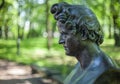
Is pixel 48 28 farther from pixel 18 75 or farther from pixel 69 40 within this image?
pixel 69 40

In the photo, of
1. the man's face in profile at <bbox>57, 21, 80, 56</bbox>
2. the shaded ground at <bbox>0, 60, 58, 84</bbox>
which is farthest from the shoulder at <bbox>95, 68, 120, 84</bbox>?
the shaded ground at <bbox>0, 60, 58, 84</bbox>

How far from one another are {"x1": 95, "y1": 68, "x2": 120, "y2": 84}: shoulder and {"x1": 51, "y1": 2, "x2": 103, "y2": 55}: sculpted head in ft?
0.95

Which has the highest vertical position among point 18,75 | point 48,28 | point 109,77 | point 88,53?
point 88,53

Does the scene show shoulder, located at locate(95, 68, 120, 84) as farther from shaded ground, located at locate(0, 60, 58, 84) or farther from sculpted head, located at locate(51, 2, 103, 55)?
shaded ground, located at locate(0, 60, 58, 84)

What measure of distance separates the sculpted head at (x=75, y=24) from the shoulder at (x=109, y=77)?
29 cm

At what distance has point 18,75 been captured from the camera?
50.4ft

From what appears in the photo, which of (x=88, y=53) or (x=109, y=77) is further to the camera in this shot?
(x=88, y=53)

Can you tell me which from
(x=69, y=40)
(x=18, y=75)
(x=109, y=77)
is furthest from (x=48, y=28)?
(x=109, y=77)

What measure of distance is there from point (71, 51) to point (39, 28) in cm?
4846

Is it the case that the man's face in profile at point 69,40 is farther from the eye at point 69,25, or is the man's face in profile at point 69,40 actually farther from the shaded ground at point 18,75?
the shaded ground at point 18,75

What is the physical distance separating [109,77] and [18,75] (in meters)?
13.5

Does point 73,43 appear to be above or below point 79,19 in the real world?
below

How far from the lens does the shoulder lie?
6.79 feet

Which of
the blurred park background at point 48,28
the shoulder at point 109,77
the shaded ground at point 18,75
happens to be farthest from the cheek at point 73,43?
the shaded ground at point 18,75
